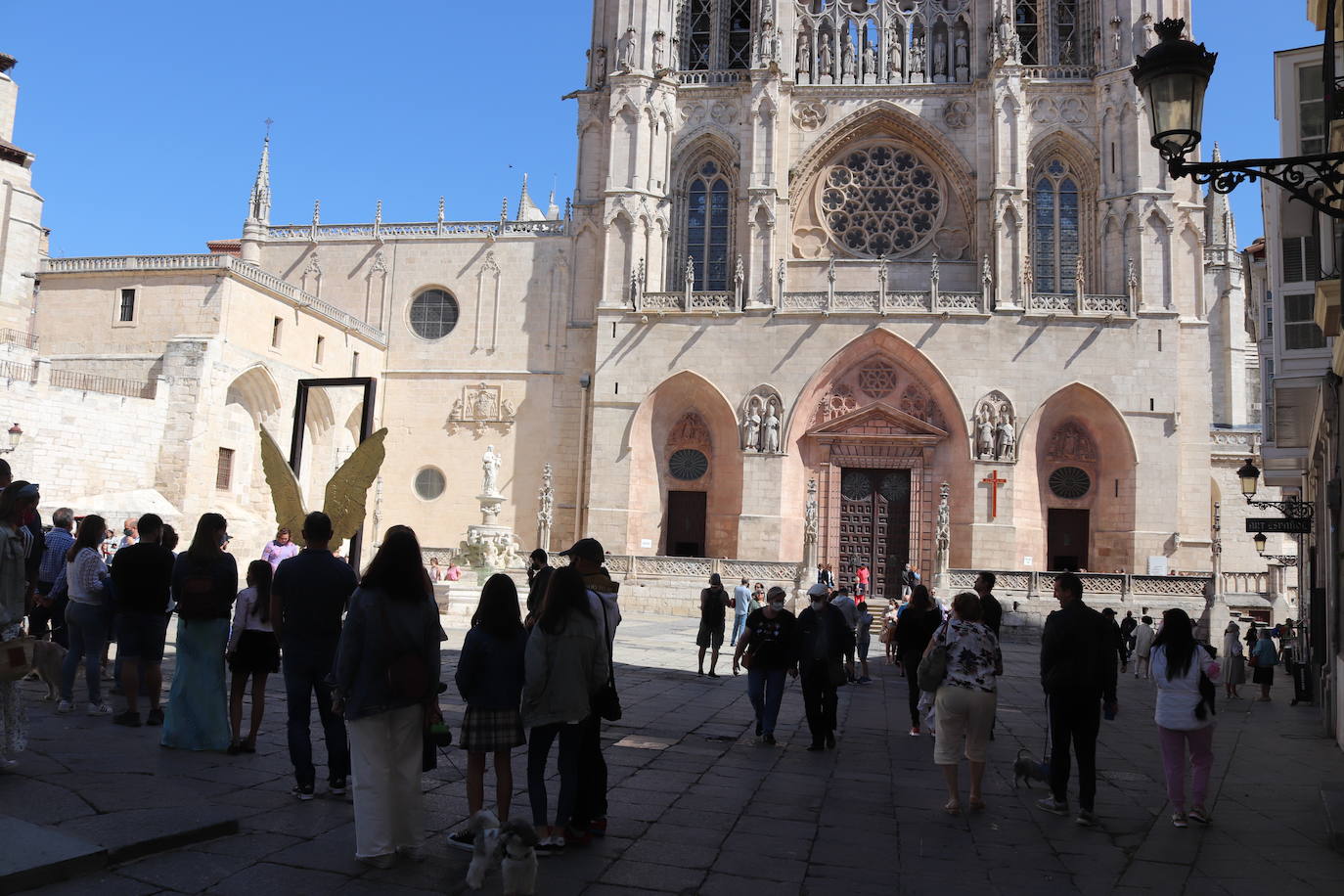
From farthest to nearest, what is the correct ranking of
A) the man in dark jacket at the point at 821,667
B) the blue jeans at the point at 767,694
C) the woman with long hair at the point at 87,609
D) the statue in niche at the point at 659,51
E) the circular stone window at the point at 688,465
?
the statue in niche at the point at 659,51
the circular stone window at the point at 688,465
the blue jeans at the point at 767,694
the man in dark jacket at the point at 821,667
the woman with long hair at the point at 87,609

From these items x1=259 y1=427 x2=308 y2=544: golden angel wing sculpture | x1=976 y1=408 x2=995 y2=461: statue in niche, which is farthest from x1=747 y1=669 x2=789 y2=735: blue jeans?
x1=976 y1=408 x2=995 y2=461: statue in niche

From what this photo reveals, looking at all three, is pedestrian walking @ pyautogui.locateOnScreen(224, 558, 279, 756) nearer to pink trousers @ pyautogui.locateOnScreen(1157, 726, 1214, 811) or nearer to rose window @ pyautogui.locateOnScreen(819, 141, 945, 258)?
pink trousers @ pyautogui.locateOnScreen(1157, 726, 1214, 811)

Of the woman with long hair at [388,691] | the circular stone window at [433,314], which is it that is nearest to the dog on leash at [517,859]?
the woman with long hair at [388,691]

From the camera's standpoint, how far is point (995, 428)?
26.9 m

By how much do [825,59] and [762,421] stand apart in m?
11.3

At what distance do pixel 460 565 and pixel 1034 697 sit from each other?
493 inches

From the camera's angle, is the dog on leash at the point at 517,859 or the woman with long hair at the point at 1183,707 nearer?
the dog on leash at the point at 517,859

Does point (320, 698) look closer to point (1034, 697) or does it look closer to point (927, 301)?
point (1034, 697)

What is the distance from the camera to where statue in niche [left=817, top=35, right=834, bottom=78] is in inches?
1206

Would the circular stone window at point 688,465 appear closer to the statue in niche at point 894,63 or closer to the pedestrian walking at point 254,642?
the statue in niche at point 894,63

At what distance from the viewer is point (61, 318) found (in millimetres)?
25781

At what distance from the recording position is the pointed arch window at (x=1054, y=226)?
29.0 metres

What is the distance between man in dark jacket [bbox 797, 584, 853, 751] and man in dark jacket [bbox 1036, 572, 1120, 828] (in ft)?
7.36

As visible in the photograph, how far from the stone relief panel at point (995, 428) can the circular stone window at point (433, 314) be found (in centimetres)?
1516
